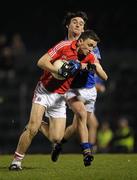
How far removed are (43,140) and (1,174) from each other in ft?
36.4

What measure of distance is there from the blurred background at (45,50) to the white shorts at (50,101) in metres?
8.97

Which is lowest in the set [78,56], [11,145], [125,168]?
[11,145]

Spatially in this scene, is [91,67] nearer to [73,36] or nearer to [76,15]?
[73,36]

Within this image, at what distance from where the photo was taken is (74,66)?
13.4 m

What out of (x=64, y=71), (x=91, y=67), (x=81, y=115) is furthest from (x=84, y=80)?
(x=64, y=71)

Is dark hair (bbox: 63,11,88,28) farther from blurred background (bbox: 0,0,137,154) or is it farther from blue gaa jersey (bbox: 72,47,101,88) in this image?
blurred background (bbox: 0,0,137,154)

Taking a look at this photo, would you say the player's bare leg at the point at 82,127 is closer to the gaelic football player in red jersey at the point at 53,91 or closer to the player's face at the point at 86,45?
the gaelic football player in red jersey at the point at 53,91

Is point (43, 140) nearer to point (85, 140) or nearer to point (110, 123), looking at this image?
point (110, 123)

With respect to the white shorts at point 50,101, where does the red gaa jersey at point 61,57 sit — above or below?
above

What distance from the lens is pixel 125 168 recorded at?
1388cm

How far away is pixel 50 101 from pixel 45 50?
1271 cm

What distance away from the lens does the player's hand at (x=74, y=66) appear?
525 inches

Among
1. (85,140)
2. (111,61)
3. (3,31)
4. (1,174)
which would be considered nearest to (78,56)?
(85,140)

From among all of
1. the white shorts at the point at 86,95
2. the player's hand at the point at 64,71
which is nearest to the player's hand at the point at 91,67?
the player's hand at the point at 64,71
